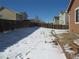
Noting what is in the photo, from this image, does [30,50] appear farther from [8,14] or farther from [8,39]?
[8,14]

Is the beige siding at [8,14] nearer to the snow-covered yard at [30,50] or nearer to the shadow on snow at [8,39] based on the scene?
the shadow on snow at [8,39]

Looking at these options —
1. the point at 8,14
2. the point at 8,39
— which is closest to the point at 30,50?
the point at 8,39

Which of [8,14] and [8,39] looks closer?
[8,39]

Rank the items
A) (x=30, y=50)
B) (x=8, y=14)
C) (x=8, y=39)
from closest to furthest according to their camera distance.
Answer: (x=30, y=50) < (x=8, y=39) < (x=8, y=14)

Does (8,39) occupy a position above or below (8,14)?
below

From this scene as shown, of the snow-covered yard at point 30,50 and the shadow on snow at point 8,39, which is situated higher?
the shadow on snow at point 8,39

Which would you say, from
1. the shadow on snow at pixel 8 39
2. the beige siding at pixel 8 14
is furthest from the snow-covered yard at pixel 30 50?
the beige siding at pixel 8 14

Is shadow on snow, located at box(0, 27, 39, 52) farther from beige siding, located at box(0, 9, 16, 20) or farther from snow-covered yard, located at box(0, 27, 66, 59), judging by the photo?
beige siding, located at box(0, 9, 16, 20)

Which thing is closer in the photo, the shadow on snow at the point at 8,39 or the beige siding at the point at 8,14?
the shadow on snow at the point at 8,39

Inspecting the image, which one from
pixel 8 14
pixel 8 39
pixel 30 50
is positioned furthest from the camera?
pixel 8 14


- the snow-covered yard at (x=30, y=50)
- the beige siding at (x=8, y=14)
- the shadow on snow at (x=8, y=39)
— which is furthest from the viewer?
the beige siding at (x=8, y=14)

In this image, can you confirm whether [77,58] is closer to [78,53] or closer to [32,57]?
[78,53]

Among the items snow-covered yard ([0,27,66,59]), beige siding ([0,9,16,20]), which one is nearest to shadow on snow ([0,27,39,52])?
snow-covered yard ([0,27,66,59])

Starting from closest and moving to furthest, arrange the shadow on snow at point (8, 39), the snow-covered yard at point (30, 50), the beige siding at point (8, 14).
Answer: the snow-covered yard at point (30, 50) < the shadow on snow at point (8, 39) < the beige siding at point (8, 14)
